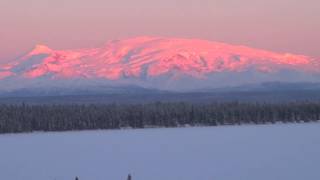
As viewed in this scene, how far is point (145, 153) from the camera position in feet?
130

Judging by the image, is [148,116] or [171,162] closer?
[171,162]

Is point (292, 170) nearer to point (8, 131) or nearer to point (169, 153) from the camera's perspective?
point (169, 153)

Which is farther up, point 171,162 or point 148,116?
point 148,116

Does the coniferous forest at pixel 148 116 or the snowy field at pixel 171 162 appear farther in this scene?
the coniferous forest at pixel 148 116

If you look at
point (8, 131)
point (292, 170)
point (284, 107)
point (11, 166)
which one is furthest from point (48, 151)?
point (284, 107)

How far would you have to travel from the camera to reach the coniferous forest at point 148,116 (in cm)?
8788

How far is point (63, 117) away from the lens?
9025 cm

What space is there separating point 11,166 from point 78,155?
21.8 feet

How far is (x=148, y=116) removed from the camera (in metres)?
92.0

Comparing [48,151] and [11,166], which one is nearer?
[11,166]

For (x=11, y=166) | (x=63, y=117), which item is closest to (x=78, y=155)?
(x=11, y=166)

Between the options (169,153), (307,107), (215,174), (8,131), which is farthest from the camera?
(307,107)

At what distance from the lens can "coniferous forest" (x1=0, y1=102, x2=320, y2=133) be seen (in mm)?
87875

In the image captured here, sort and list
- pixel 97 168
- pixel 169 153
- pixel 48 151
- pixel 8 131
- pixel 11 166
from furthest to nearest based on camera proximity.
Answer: pixel 8 131
pixel 48 151
pixel 169 153
pixel 11 166
pixel 97 168
